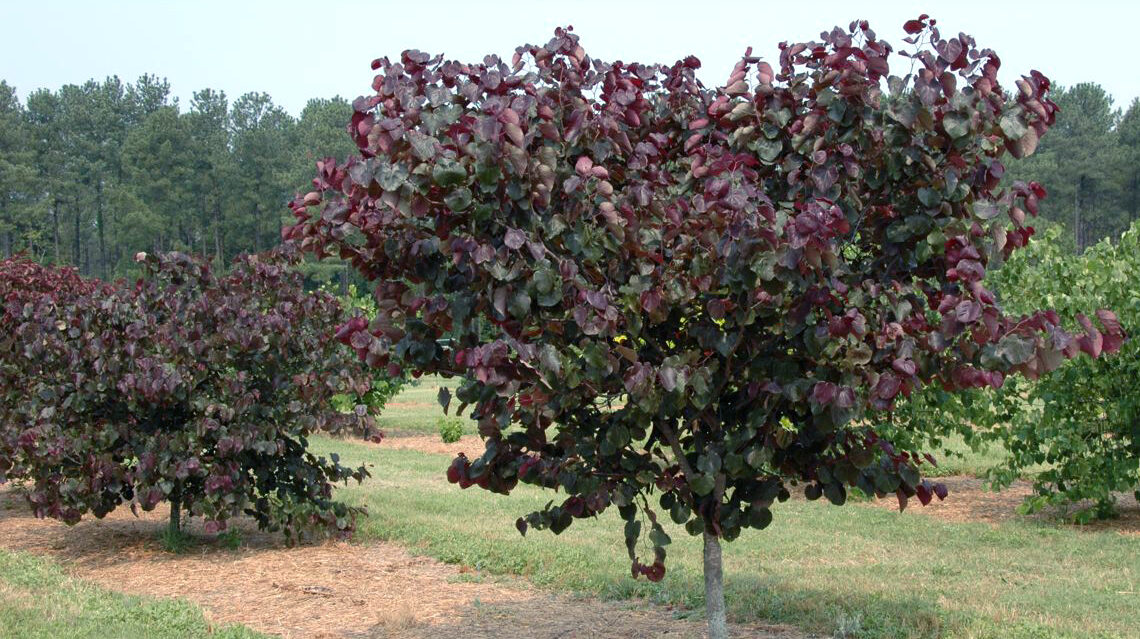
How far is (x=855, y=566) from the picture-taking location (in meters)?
8.02

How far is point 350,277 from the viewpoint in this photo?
213ft

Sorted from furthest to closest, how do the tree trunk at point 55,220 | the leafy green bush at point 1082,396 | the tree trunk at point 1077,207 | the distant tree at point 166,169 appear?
the tree trunk at point 55,220
the distant tree at point 166,169
the tree trunk at point 1077,207
the leafy green bush at point 1082,396

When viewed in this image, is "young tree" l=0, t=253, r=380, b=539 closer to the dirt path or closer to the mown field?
the dirt path

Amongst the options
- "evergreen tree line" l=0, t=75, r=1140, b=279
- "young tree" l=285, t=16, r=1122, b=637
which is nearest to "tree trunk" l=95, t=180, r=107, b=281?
"evergreen tree line" l=0, t=75, r=1140, b=279

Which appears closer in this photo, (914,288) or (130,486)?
(914,288)

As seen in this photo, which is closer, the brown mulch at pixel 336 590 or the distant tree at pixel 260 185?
the brown mulch at pixel 336 590

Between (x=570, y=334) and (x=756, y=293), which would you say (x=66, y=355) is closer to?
(x=570, y=334)

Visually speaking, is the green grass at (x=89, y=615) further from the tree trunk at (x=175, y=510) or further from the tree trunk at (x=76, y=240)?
the tree trunk at (x=76, y=240)

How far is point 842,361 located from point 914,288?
1.57ft

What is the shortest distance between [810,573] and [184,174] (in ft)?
207

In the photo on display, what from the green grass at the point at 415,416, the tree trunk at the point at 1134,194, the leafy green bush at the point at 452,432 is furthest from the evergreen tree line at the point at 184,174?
the leafy green bush at the point at 452,432

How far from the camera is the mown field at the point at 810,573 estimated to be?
20.0 ft

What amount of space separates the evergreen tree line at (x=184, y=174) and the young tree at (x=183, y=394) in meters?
51.0

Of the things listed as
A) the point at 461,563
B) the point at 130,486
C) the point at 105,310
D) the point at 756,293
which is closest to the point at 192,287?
the point at 105,310
